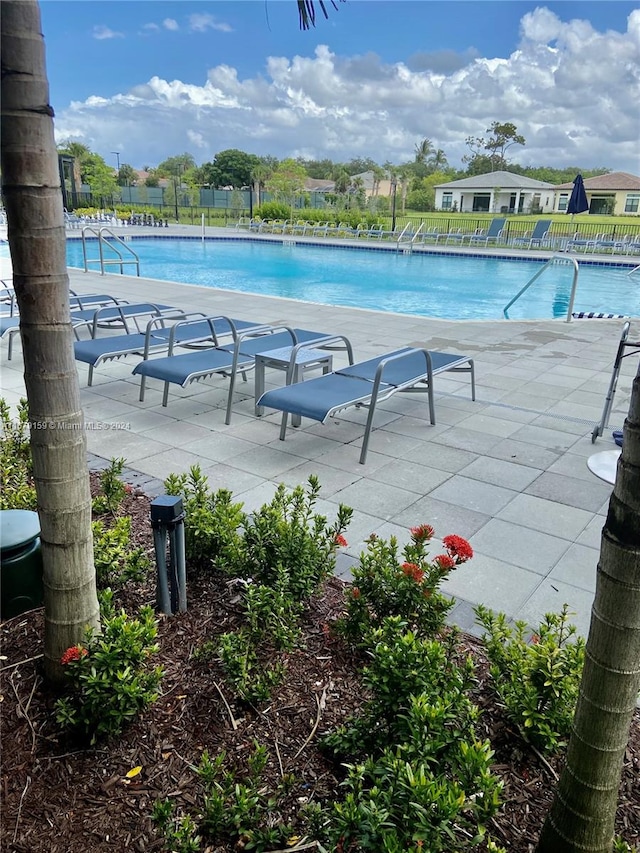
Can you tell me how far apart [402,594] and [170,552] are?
899 mm

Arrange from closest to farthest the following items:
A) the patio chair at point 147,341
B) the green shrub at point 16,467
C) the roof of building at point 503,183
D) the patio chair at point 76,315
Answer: the green shrub at point 16,467, the patio chair at point 147,341, the patio chair at point 76,315, the roof of building at point 503,183

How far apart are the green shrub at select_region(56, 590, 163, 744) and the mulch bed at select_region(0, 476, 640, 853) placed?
82 millimetres

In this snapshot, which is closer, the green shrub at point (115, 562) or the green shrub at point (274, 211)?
the green shrub at point (115, 562)

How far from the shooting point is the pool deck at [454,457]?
3156 mm

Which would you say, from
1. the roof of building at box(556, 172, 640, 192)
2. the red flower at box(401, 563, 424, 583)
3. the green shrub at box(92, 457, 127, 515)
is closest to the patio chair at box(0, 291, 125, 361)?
the green shrub at box(92, 457, 127, 515)

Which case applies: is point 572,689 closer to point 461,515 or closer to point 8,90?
point 461,515

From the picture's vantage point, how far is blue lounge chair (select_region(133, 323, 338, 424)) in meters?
5.07

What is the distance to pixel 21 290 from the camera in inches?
61.6

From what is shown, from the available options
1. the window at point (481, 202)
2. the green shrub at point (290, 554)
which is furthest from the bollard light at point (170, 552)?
the window at point (481, 202)

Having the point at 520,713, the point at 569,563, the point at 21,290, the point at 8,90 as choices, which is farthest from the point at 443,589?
the point at 8,90

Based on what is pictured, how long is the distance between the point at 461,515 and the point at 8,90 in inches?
120

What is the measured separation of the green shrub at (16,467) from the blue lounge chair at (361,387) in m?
1.63

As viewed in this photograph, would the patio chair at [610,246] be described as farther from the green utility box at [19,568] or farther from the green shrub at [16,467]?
the green utility box at [19,568]

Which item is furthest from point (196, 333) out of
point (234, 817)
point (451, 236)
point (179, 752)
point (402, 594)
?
point (451, 236)
